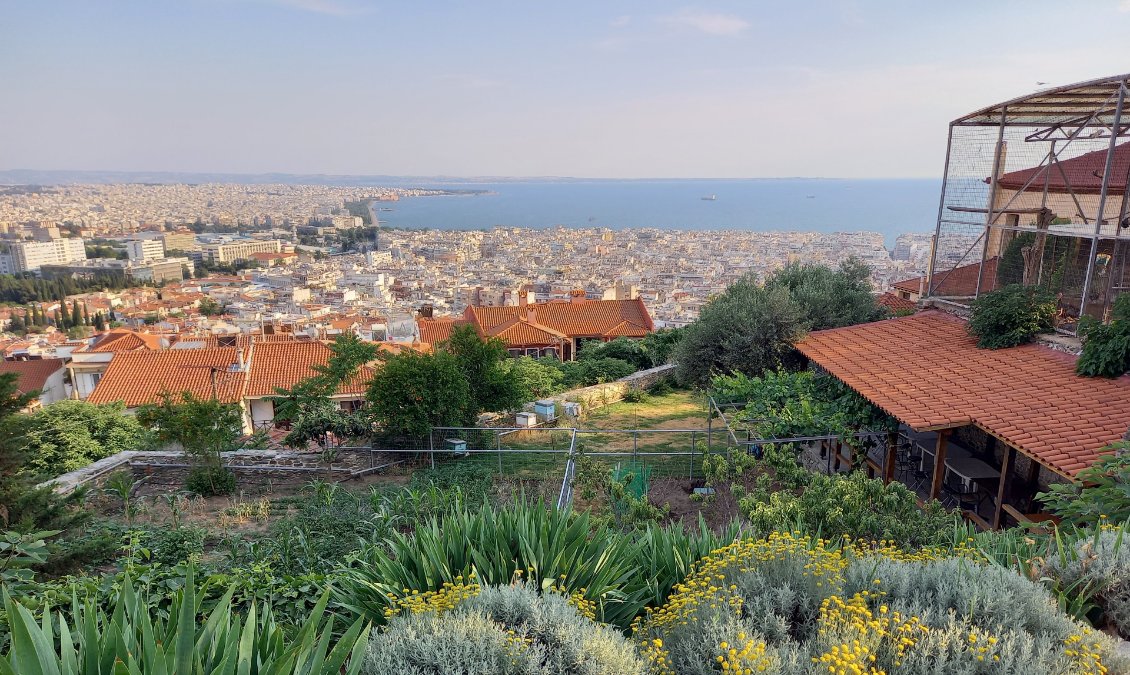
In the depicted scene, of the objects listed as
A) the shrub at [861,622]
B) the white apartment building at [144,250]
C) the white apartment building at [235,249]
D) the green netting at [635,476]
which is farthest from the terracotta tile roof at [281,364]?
the white apartment building at [235,249]

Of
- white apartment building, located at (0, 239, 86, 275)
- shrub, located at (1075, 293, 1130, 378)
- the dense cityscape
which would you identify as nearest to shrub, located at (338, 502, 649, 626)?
shrub, located at (1075, 293, 1130, 378)

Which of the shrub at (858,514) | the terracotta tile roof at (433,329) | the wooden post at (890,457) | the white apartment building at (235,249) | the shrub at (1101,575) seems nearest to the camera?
the shrub at (1101,575)

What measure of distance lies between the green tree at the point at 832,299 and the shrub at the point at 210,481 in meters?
11.1

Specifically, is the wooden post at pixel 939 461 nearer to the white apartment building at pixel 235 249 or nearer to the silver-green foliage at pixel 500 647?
the silver-green foliage at pixel 500 647

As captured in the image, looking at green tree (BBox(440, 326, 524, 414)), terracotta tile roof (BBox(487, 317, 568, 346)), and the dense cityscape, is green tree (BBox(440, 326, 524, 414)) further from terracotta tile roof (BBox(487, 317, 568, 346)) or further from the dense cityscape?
the dense cityscape

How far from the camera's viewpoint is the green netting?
26.0ft

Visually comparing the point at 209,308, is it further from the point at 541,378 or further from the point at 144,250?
the point at 144,250

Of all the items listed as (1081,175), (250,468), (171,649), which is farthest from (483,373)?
(1081,175)

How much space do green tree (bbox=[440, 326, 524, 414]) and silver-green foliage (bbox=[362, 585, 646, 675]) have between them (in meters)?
8.86

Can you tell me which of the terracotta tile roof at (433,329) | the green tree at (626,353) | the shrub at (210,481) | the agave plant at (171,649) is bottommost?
the terracotta tile roof at (433,329)

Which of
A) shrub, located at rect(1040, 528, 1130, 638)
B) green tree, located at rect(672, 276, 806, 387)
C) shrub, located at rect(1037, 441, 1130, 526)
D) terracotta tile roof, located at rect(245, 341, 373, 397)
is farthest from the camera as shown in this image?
terracotta tile roof, located at rect(245, 341, 373, 397)

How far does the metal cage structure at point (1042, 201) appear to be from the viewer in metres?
8.81

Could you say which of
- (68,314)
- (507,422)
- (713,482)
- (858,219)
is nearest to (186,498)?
(507,422)

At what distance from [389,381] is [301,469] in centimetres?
182
